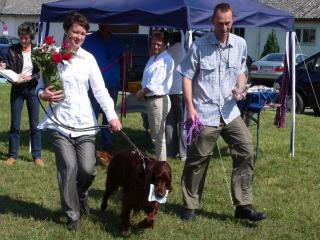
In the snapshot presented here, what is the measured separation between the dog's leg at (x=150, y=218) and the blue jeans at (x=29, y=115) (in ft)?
9.86

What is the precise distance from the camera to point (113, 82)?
8.67 meters

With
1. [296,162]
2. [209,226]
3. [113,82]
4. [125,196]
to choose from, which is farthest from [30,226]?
[296,162]

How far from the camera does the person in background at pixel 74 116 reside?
199 inches

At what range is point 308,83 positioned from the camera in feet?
48.0

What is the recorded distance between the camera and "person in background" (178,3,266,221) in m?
5.26

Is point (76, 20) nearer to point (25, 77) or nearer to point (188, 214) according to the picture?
point (188, 214)

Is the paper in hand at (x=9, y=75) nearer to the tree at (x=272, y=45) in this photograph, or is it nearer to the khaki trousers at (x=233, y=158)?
the khaki trousers at (x=233, y=158)

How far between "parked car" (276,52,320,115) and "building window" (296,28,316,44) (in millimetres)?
22845

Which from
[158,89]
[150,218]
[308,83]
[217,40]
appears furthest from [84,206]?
[308,83]

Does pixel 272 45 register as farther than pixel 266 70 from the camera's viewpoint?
Yes

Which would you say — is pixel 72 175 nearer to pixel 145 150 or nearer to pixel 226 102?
pixel 226 102

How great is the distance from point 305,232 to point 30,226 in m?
2.48

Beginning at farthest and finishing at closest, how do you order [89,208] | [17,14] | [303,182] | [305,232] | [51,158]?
1. [17,14]
2. [51,158]
3. [303,182]
4. [89,208]
5. [305,232]

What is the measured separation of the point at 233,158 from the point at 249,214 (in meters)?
0.54
